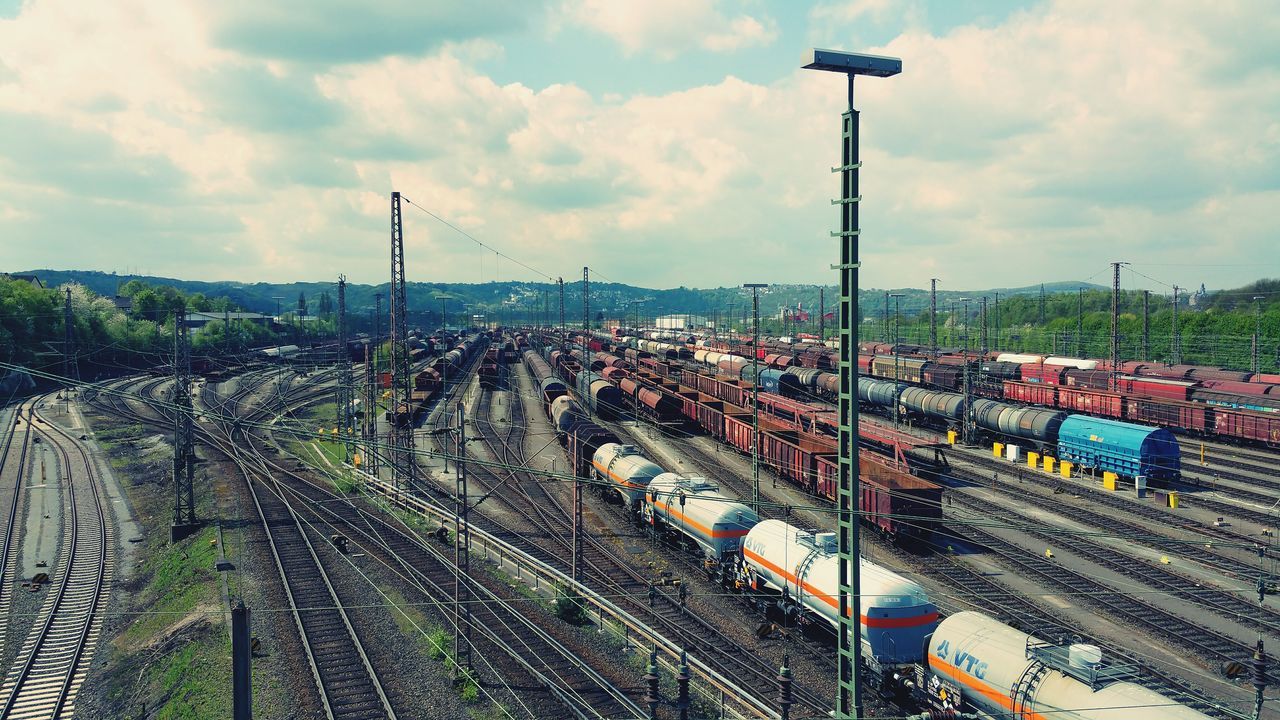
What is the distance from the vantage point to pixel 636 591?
27984 mm

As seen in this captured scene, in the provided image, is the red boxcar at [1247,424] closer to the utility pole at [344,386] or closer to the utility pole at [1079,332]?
the utility pole at [1079,332]

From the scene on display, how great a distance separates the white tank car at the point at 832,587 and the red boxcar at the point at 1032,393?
46266 mm

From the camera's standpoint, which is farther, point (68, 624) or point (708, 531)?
point (708, 531)

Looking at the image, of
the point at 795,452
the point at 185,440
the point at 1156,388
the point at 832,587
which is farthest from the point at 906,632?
the point at 1156,388

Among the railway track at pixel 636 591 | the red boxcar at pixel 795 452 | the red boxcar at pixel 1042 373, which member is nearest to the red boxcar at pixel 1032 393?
the red boxcar at pixel 1042 373

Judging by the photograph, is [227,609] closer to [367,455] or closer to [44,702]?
[44,702]

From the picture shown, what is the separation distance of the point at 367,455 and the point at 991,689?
38.2 metres

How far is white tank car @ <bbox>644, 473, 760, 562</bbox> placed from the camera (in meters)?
28.4

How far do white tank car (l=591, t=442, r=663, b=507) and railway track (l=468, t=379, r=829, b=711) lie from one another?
291 cm

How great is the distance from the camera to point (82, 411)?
7369 centimetres

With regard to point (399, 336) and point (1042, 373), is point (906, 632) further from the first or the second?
point (1042, 373)

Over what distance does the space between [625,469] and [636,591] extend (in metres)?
10.1

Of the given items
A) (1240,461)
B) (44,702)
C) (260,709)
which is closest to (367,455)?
(44,702)

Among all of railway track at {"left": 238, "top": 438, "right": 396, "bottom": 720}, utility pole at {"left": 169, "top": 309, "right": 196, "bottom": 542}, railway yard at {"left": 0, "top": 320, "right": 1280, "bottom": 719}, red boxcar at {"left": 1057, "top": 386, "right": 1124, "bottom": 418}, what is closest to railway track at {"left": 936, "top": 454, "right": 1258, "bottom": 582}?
railway yard at {"left": 0, "top": 320, "right": 1280, "bottom": 719}
